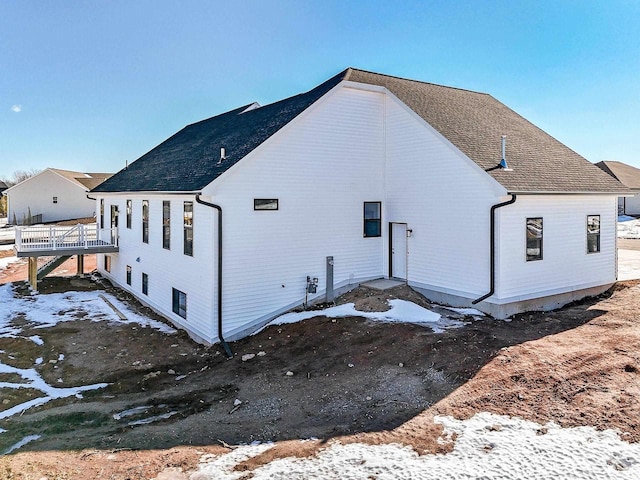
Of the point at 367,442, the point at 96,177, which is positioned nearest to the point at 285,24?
the point at 367,442

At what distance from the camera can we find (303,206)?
44.2 feet

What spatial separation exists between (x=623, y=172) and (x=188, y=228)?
5093 centimetres

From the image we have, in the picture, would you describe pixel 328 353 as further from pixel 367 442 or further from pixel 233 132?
pixel 233 132

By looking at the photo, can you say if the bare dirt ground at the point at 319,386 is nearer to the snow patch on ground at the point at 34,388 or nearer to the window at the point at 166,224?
the snow patch on ground at the point at 34,388

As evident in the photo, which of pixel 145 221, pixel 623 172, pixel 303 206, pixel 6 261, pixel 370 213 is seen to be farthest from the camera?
pixel 623 172

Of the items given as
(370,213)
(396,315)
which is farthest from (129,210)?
(396,315)

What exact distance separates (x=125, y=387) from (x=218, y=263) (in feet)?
12.2

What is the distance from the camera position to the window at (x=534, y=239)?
12.3 m

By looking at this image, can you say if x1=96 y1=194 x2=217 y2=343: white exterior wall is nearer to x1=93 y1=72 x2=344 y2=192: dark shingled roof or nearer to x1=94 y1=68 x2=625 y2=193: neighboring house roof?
x1=93 y1=72 x2=344 y2=192: dark shingled roof

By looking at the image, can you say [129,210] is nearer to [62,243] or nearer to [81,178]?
[62,243]

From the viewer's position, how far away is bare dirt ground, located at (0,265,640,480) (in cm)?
631

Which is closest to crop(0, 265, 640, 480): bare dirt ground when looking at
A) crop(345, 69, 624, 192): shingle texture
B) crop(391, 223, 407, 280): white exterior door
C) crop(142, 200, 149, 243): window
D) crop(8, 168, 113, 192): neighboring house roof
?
crop(391, 223, 407, 280): white exterior door

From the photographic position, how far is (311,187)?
13633 millimetres

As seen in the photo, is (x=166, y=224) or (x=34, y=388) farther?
(x=166, y=224)
